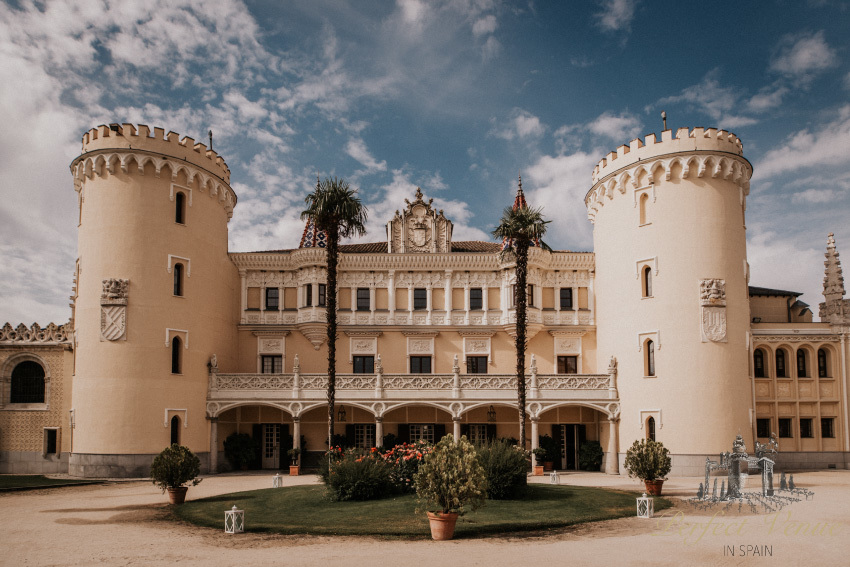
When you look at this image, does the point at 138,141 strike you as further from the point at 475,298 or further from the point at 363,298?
the point at 475,298

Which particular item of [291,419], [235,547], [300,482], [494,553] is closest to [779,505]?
[494,553]

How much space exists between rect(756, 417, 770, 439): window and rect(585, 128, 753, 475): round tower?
4.08m

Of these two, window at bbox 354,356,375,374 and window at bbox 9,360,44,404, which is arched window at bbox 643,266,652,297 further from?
window at bbox 9,360,44,404

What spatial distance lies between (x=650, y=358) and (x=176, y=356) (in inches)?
941

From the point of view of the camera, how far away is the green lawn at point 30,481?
28578 millimetres

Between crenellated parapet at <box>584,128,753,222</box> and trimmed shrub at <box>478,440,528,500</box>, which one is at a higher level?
crenellated parapet at <box>584,128,753,222</box>

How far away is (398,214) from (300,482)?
17.5 metres

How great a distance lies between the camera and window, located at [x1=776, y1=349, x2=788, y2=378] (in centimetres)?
3653

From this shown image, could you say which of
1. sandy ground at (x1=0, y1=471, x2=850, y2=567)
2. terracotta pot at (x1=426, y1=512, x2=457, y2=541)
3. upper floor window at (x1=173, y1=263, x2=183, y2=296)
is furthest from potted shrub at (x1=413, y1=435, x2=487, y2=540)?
upper floor window at (x1=173, y1=263, x2=183, y2=296)

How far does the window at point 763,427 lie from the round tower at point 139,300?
95.5ft

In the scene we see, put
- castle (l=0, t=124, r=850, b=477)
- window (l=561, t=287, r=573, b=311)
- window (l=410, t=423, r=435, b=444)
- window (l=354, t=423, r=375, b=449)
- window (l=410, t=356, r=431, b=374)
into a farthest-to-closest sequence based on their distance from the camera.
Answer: window (l=410, t=356, r=431, b=374) < window (l=561, t=287, r=573, b=311) < window (l=354, t=423, r=375, b=449) < window (l=410, t=423, r=435, b=444) < castle (l=0, t=124, r=850, b=477)

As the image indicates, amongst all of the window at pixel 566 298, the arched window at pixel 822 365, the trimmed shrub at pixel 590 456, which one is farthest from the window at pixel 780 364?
the window at pixel 566 298

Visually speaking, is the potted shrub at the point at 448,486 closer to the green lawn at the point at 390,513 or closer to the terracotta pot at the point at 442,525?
the terracotta pot at the point at 442,525

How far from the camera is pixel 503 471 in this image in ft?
72.3
